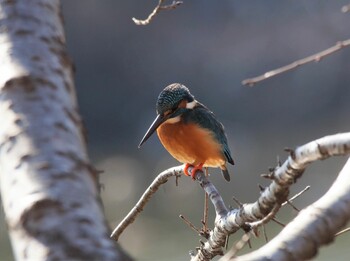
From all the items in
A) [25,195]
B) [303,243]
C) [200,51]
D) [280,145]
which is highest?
[200,51]

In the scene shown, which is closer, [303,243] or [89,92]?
[303,243]

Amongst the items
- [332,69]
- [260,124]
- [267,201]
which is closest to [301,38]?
[332,69]

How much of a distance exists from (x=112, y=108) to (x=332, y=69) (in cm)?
353

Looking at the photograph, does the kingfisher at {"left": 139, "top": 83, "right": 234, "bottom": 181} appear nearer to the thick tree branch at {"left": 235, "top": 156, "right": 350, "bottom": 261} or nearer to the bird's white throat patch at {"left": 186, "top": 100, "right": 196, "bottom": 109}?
the bird's white throat patch at {"left": 186, "top": 100, "right": 196, "bottom": 109}

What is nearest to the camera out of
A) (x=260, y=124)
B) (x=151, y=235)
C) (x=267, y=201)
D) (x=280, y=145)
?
(x=267, y=201)

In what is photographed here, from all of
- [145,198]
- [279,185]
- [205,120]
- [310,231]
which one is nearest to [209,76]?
[205,120]

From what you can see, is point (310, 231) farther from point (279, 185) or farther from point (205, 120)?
point (205, 120)

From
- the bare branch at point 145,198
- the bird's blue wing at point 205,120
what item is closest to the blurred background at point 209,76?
the bird's blue wing at point 205,120

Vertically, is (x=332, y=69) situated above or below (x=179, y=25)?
below

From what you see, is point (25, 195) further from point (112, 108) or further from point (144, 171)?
point (112, 108)

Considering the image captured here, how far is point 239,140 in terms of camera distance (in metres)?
12.5

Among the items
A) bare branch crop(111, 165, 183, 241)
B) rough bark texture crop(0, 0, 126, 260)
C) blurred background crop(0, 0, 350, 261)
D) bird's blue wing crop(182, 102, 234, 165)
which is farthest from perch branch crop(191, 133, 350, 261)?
blurred background crop(0, 0, 350, 261)

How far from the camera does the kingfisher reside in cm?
335

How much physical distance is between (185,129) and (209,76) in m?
10.3
